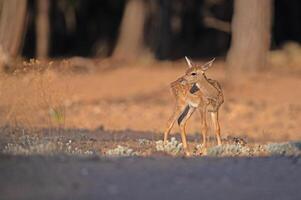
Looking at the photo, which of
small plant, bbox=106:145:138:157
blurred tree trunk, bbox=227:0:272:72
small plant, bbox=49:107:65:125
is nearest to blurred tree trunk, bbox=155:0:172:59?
blurred tree trunk, bbox=227:0:272:72

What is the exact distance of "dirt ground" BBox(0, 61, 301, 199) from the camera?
404 inches

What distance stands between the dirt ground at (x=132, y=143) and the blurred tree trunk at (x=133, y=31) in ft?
36.3

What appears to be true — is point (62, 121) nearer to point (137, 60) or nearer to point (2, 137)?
point (2, 137)

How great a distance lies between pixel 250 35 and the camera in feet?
89.7

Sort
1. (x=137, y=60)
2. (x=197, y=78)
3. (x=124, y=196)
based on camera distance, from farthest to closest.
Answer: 1. (x=137, y=60)
2. (x=197, y=78)
3. (x=124, y=196)

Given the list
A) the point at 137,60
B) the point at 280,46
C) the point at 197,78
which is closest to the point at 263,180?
the point at 197,78

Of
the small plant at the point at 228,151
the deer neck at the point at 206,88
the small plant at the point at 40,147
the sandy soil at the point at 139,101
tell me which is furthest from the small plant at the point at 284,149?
the sandy soil at the point at 139,101

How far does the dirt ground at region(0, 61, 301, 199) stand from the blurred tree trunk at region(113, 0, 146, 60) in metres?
11.1

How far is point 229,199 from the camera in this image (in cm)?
987

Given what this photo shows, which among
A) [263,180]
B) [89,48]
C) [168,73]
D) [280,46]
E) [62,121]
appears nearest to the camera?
[263,180]

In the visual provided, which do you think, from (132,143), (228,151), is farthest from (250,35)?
(228,151)

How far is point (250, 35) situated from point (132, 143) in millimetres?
12652

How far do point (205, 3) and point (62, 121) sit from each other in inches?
1167

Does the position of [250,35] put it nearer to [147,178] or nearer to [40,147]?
[40,147]
